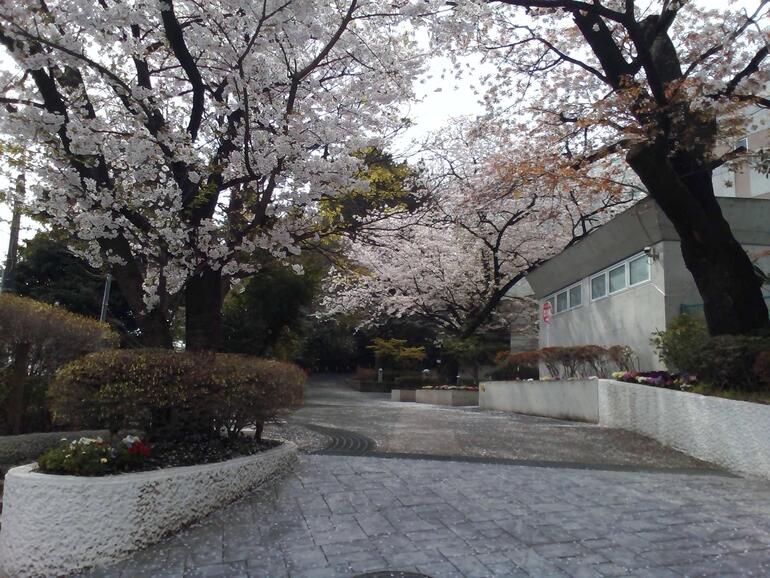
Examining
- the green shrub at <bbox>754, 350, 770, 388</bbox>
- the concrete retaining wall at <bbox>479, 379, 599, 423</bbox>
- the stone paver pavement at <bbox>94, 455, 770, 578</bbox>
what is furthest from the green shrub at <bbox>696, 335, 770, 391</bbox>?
the concrete retaining wall at <bbox>479, 379, 599, 423</bbox>

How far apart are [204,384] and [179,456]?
66 centimetres

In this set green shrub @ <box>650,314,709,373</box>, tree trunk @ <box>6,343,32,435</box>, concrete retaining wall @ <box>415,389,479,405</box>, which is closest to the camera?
tree trunk @ <box>6,343,32,435</box>

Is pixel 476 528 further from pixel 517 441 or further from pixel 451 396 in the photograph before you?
pixel 451 396

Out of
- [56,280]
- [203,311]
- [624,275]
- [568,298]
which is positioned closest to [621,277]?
[624,275]

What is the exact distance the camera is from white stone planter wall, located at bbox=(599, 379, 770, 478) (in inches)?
267

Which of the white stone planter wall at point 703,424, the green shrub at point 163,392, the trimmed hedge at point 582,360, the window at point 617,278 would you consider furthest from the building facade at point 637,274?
the green shrub at point 163,392

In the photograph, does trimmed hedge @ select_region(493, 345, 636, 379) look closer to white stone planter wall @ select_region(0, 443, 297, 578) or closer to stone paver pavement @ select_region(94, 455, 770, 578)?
stone paver pavement @ select_region(94, 455, 770, 578)

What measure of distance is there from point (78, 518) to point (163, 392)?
117cm

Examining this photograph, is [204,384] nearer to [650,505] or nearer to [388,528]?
[388,528]

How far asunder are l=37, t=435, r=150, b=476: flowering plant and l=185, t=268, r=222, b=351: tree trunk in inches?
79.8

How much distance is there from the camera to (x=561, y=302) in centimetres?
1781

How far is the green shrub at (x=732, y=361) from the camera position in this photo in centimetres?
756

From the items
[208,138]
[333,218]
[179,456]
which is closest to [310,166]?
[208,138]

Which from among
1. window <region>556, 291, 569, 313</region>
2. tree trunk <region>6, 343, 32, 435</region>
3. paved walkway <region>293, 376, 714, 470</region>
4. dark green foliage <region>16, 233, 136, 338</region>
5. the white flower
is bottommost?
paved walkway <region>293, 376, 714, 470</region>
